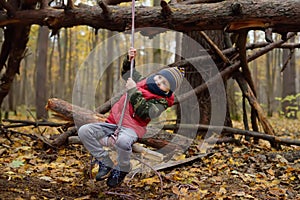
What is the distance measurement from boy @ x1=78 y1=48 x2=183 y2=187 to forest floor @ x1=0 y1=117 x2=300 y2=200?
298 millimetres

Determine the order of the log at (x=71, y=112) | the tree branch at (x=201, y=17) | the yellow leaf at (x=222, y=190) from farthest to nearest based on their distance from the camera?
the log at (x=71, y=112), the yellow leaf at (x=222, y=190), the tree branch at (x=201, y=17)

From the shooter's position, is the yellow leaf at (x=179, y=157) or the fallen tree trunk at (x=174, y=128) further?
the yellow leaf at (x=179, y=157)

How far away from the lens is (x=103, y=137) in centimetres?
346

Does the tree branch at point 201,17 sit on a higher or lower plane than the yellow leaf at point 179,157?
higher

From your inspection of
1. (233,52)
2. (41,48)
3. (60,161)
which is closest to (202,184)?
(60,161)

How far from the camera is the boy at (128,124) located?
3389 millimetres

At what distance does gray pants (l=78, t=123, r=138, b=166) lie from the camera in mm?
3344

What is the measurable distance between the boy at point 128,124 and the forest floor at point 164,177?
0.98 ft

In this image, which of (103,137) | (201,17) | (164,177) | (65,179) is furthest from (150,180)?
(201,17)

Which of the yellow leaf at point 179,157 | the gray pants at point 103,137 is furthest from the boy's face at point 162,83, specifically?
the yellow leaf at point 179,157

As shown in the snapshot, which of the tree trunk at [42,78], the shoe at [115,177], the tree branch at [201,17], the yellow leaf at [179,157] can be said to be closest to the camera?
the shoe at [115,177]

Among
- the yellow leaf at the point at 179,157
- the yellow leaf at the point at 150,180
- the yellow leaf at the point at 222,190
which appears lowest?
the yellow leaf at the point at 150,180

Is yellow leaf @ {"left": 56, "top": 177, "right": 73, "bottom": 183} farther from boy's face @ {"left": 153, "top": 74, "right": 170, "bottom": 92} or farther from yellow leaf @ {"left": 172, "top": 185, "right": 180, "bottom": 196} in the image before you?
boy's face @ {"left": 153, "top": 74, "right": 170, "bottom": 92}

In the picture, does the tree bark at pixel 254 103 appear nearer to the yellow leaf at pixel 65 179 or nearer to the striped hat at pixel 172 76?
the striped hat at pixel 172 76
